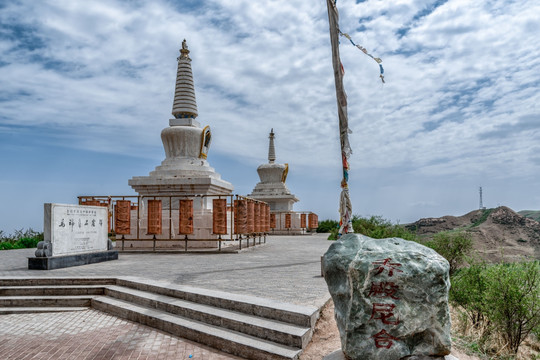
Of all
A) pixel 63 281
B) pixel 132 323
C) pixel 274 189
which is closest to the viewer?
pixel 132 323

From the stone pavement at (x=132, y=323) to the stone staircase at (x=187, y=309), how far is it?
22cm

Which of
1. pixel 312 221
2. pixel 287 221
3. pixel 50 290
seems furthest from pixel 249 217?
pixel 312 221

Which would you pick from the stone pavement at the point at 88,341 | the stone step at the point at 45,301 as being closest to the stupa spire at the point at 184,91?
the stone step at the point at 45,301

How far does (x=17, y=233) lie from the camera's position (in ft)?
66.7

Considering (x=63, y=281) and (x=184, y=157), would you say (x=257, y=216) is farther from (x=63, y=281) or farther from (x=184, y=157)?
(x=63, y=281)

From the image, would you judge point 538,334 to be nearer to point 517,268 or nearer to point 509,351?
point 509,351

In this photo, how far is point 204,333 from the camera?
18.3 feet

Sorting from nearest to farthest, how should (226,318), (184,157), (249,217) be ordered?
1. (226,318)
2. (249,217)
3. (184,157)

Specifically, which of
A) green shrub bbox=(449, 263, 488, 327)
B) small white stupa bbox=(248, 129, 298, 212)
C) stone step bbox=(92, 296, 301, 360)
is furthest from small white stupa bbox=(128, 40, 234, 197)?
small white stupa bbox=(248, 129, 298, 212)

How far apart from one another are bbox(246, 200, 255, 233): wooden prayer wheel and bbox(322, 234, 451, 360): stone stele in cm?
1176

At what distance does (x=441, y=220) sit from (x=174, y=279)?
1603cm

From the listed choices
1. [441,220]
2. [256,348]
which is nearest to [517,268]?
[256,348]

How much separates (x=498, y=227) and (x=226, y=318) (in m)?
14.9

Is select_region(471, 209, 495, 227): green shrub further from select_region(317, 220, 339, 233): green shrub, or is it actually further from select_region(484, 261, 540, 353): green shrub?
select_region(317, 220, 339, 233): green shrub
